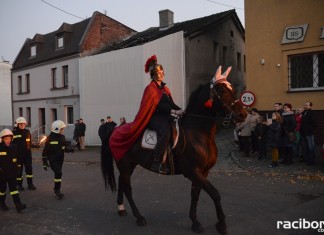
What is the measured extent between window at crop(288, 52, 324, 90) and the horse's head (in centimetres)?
1001

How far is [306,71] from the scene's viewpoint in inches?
556

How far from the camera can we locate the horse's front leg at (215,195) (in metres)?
4.94

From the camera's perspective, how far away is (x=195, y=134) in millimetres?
5332

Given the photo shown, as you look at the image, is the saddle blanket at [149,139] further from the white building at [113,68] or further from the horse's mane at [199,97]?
the white building at [113,68]

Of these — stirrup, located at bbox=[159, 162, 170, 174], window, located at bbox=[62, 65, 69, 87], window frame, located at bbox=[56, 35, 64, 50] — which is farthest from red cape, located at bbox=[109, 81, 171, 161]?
window frame, located at bbox=[56, 35, 64, 50]

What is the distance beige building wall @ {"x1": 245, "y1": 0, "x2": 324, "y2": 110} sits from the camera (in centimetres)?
1359

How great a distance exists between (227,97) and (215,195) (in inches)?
57.1

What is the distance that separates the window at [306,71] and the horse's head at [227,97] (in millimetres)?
10008

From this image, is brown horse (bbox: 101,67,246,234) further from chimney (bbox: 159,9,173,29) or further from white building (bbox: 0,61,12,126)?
white building (bbox: 0,61,12,126)

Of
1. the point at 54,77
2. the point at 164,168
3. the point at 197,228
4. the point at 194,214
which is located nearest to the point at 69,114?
Answer: the point at 54,77

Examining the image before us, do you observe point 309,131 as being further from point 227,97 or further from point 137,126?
point 137,126

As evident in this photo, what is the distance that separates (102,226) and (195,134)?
2.21 metres

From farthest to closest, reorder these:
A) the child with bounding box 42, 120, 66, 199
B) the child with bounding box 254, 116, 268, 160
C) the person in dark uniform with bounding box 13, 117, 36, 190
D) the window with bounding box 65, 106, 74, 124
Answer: the window with bounding box 65, 106, 74, 124
the child with bounding box 254, 116, 268, 160
the person in dark uniform with bounding box 13, 117, 36, 190
the child with bounding box 42, 120, 66, 199

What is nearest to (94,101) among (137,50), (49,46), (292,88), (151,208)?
(137,50)
